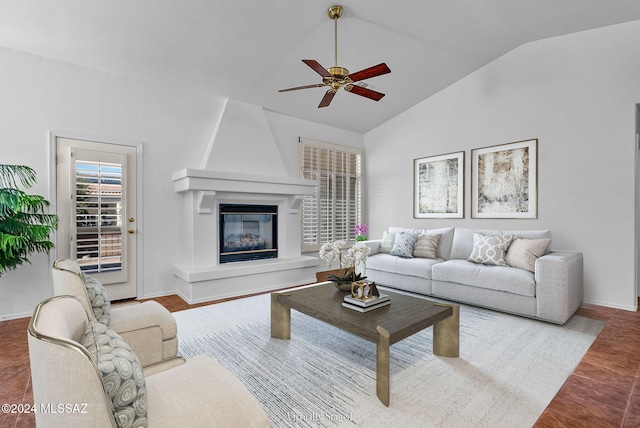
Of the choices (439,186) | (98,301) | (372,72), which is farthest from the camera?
(439,186)

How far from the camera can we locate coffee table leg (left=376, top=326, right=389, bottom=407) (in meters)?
1.89

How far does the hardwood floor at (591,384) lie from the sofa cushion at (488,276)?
701mm

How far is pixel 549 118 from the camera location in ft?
13.5

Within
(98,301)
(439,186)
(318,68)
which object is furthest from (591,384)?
(439,186)

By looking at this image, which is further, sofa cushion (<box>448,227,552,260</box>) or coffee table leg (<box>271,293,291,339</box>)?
sofa cushion (<box>448,227,552,260</box>)

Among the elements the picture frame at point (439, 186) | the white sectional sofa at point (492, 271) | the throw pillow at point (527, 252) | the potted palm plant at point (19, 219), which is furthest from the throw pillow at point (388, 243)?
the potted palm plant at point (19, 219)

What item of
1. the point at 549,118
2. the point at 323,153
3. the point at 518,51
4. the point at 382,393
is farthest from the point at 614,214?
the point at 323,153

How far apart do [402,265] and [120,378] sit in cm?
378

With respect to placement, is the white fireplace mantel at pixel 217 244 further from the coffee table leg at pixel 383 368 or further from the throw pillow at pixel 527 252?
the coffee table leg at pixel 383 368

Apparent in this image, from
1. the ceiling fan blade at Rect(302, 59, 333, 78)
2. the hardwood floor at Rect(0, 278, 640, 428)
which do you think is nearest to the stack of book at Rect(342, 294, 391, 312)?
the hardwood floor at Rect(0, 278, 640, 428)

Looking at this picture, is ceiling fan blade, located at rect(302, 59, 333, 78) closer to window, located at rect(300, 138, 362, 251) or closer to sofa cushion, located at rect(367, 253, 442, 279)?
sofa cushion, located at rect(367, 253, 442, 279)

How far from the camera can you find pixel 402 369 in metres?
2.31

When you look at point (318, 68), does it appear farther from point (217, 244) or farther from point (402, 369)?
point (217, 244)

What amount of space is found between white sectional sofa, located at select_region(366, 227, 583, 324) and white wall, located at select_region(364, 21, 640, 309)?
0.46 m
